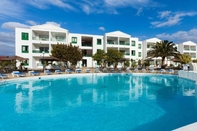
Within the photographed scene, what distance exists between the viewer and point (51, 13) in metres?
26.3

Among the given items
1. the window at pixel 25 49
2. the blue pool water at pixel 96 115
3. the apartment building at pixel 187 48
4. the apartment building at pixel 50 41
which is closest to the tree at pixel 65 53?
the apartment building at pixel 50 41

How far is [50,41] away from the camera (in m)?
28.8

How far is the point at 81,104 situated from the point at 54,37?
90.0 feet

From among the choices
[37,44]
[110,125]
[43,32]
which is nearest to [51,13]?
[43,32]

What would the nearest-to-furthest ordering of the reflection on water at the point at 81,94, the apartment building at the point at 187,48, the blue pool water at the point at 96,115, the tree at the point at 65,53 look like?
the blue pool water at the point at 96,115 → the reflection on water at the point at 81,94 → the tree at the point at 65,53 → the apartment building at the point at 187,48

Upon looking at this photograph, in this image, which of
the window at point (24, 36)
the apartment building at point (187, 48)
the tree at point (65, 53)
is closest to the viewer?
the tree at point (65, 53)

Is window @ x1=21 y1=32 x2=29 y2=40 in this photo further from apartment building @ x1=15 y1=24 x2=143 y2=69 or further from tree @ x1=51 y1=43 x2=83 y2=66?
tree @ x1=51 y1=43 x2=83 y2=66

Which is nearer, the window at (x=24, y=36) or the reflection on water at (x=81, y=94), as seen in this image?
the reflection on water at (x=81, y=94)

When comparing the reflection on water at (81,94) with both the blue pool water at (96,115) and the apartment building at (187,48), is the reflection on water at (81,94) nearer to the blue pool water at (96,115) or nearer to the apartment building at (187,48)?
the blue pool water at (96,115)

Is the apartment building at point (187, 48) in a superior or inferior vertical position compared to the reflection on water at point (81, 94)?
superior

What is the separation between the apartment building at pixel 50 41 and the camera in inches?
1082

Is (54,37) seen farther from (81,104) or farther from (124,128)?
(124,128)

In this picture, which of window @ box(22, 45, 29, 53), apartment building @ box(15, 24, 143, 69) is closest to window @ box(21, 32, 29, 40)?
apartment building @ box(15, 24, 143, 69)

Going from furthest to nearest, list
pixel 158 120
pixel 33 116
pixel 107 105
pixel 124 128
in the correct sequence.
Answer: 1. pixel 107 105
2. pixel 33 116
3. pixel 158 120
4. pixel 124 128
